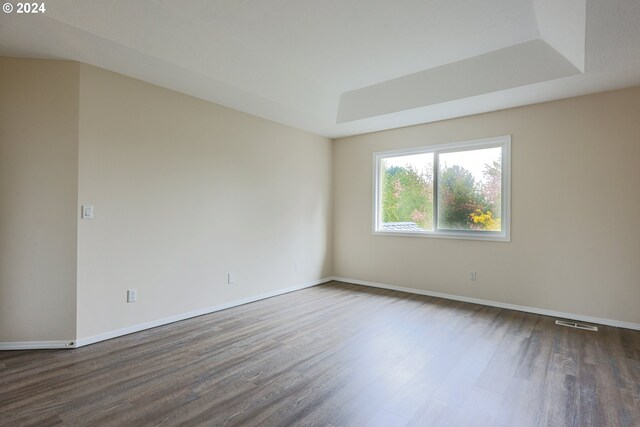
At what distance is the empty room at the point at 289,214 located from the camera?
86.8 inches

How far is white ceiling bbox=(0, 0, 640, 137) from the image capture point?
2.44m

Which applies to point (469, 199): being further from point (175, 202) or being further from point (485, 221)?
point (175, 202)

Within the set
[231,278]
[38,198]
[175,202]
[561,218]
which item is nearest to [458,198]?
[561,218]

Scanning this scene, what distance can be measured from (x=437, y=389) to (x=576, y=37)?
302 centimetres

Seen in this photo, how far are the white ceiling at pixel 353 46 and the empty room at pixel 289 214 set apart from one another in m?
0.02

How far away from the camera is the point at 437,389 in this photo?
7.20ft

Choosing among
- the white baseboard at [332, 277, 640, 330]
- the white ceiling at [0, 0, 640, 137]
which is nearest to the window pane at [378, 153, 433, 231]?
the white baseboard at [332, 277, 640, 330]

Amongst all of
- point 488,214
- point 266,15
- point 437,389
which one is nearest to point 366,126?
point 488,214

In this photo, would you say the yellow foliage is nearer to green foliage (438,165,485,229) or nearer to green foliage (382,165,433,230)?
green foliage (438,165,485,229)

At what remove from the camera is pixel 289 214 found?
4.92 m

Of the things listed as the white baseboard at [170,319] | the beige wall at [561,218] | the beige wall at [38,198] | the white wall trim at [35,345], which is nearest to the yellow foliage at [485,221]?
the beige wall at [561,218]

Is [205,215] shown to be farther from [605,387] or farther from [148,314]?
[605,387]

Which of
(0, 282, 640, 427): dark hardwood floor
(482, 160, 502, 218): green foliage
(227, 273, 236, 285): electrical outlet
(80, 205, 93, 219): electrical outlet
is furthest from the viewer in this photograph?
(482, 160, 502, 218): green foliage

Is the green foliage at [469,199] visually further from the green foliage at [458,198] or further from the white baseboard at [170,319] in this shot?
the white baseboard at [170,319]
